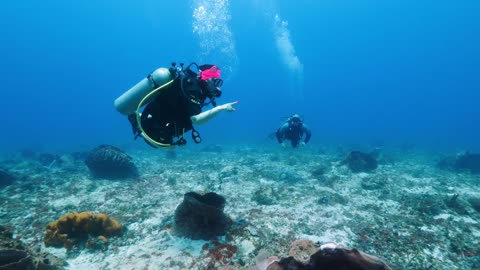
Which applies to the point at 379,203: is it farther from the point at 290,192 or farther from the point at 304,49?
the point at 304,49

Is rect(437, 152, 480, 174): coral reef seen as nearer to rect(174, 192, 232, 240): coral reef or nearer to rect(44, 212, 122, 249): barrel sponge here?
rect(174, 192, 232, 240): coral reef

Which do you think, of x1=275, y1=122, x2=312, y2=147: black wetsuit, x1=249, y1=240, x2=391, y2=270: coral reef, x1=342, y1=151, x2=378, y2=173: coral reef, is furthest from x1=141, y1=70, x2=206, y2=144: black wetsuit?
x1=342, y1=151, x2=378, y2=173: coral reef

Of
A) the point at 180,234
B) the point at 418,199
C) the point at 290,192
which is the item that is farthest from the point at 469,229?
the point at 180,234

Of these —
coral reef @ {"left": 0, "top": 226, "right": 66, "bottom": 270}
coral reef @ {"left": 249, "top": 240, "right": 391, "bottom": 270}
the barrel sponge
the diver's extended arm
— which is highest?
the diver's extended arm

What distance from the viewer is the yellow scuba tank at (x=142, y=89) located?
5504mm

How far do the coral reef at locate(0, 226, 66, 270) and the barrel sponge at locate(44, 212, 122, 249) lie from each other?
1.08 meters

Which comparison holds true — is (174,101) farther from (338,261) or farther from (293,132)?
(293,132)

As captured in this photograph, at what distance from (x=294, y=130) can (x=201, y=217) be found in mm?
7957

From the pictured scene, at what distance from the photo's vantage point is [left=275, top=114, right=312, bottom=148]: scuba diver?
13.1 meters

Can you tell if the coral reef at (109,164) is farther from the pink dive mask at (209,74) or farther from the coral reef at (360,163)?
the coral reef at (360,163)

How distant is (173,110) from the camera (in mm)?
5488

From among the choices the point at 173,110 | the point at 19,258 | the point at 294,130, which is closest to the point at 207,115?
the point at 173,110

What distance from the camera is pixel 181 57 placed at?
175 meters

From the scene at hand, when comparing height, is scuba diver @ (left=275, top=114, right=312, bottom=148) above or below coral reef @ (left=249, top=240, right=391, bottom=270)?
above
